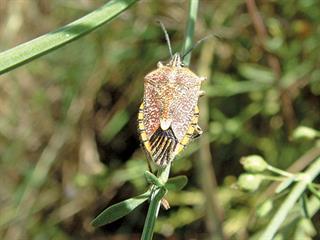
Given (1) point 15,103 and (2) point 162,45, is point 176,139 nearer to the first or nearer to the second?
(2) point 162,45

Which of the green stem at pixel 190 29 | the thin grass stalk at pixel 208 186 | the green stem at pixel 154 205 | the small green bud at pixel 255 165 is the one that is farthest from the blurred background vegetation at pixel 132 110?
the green stem at pixel 154 205

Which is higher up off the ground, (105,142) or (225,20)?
(225,20)

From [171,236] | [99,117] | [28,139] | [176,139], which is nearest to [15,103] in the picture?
[28,139]

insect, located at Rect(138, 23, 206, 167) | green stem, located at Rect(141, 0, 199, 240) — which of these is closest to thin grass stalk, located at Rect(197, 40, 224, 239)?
insect, located at Rect(138, 23, 206, 167)

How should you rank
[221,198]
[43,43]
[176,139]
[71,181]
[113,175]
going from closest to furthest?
[43,43], [176,139], [221,198], [113,175], [71,181]

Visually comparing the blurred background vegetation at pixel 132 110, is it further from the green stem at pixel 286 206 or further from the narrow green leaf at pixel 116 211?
the narrow green leaf at pixel 116 211

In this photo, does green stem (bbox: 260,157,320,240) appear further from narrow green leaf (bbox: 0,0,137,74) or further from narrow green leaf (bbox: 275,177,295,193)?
narrow green leaf (bbox: 0,0,137,74)
